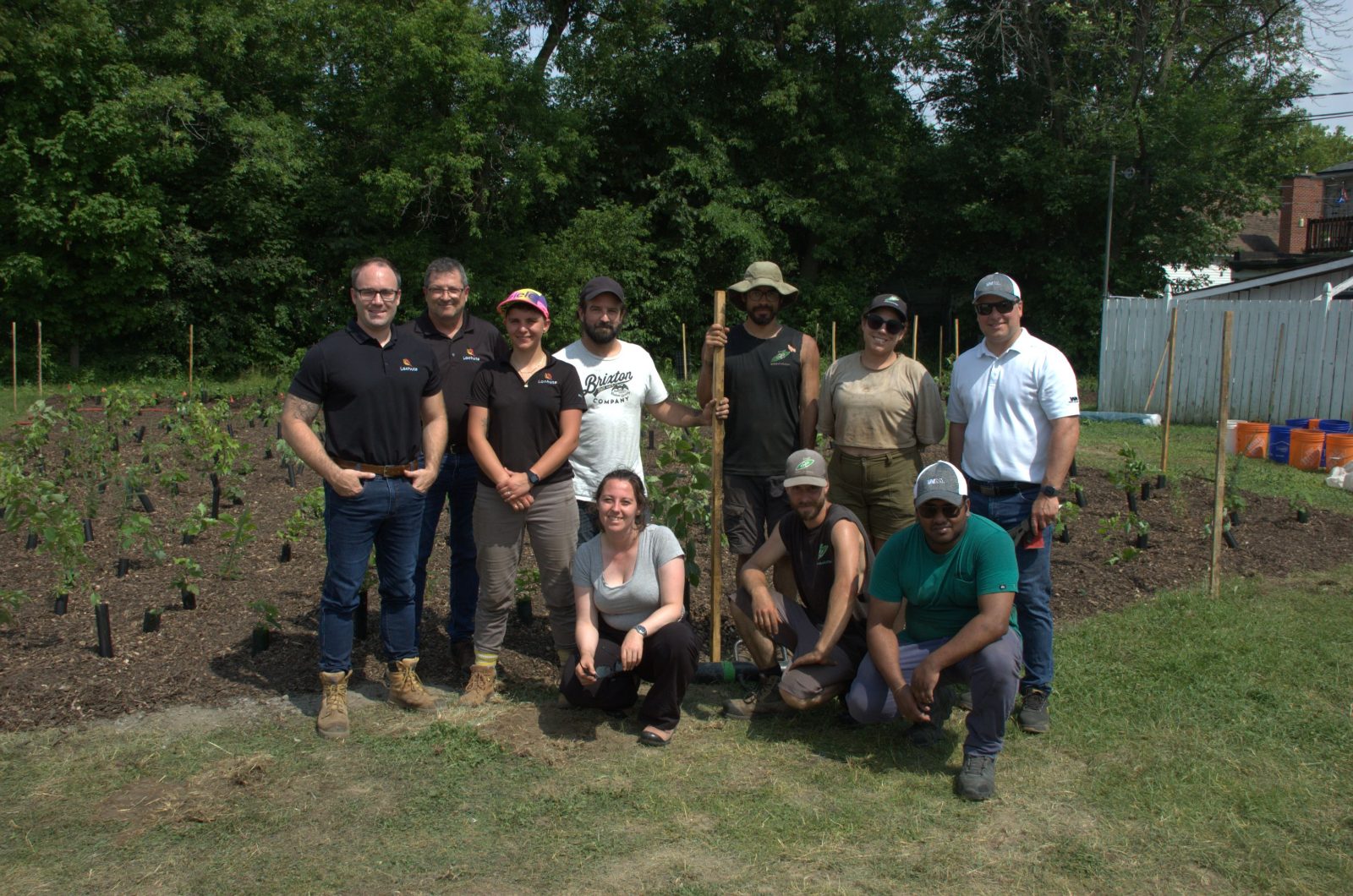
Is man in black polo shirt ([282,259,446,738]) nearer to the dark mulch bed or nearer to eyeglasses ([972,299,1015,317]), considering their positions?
the dark mulch bed

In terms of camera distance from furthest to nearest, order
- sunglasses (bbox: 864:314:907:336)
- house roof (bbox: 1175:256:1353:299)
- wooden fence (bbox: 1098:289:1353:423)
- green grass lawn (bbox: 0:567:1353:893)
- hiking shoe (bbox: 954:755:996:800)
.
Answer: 1. house roof (bbox: 1175:256:1353:299)
2. wooden fence (bbox: 1098:289:1353:423)
3. sunglasses (bbox: 864:314:907:336)
4. hiking shoe (bbox: 954:755:996:800)
5. green grass lawn (bbox: 0:567:1353:893)

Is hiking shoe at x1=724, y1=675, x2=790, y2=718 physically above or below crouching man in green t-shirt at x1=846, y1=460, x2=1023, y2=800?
below

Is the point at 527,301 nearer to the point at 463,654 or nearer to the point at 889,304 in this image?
the point at 889,304

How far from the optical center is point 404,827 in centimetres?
351

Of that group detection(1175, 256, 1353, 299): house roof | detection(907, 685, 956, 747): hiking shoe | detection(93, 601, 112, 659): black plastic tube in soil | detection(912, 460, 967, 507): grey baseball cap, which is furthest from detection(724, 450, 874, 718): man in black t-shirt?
detection(1175, 256, 1353, 299): house roof

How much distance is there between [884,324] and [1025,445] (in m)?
0.78

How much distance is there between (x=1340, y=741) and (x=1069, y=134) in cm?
2245

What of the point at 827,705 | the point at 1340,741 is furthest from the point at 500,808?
the point at 1340,741

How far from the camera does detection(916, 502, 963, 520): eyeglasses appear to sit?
379 cm

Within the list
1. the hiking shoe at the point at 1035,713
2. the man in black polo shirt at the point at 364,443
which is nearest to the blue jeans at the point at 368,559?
the man in black polo shirt at the point at 364,443

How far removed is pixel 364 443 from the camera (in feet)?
13.7

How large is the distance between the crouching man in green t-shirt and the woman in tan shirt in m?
0.61

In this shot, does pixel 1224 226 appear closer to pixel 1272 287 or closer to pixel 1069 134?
pixel 1069 134

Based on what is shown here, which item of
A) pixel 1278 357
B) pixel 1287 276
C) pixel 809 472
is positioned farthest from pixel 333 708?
pixel 1287 276
